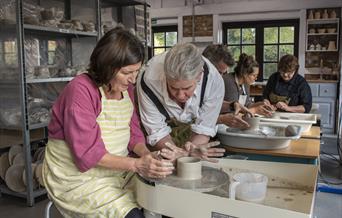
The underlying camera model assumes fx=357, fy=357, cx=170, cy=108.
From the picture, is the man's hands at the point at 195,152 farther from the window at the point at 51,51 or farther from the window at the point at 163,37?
the window at the point at 163,37

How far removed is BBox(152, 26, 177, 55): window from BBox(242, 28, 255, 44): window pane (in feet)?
4.26

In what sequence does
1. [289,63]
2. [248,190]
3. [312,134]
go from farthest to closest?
[289,63] < [312,134] < [248,190]

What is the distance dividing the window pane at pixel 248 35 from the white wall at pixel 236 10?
0.20 meters

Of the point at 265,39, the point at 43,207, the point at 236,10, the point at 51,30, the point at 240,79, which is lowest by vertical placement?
the point at 43,207

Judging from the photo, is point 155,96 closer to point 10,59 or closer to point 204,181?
point 204,181

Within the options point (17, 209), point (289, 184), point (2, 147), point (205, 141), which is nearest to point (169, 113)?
point (205, 141)

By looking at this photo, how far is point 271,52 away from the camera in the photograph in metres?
6.17

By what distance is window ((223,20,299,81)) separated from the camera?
19.8 ft

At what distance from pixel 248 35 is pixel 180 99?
5.04m

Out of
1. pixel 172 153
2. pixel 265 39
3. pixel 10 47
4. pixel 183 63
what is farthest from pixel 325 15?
pixel 172 153

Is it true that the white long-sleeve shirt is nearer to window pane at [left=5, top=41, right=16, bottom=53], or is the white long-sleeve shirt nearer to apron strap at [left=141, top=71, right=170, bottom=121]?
apron strap at [left=141, top=71, right=170, bottom=121]

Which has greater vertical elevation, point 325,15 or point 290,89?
point 325,15

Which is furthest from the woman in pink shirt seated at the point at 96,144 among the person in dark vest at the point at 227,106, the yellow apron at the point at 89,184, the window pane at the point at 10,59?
the window pane at the point at 10,59

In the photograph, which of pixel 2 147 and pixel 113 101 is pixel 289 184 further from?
pixel 2 147
